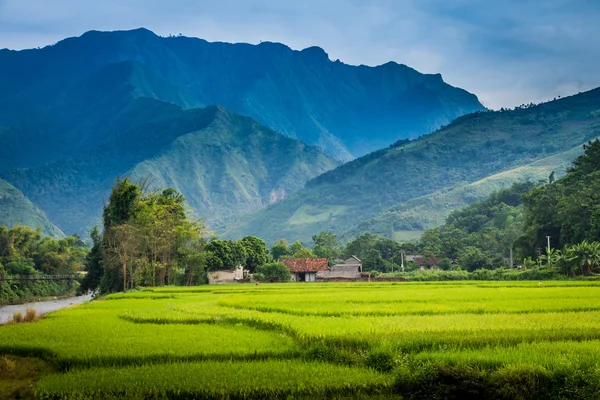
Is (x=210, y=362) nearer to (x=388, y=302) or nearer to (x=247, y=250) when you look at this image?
(x=388, y=302)

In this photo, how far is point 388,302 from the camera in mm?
32406

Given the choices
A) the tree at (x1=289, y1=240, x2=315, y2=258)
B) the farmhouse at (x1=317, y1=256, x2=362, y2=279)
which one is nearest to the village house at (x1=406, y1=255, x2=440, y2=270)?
the tree at (x1=289, y1=240, x2=315, y2=258)

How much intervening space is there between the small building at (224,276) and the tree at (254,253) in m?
5.71

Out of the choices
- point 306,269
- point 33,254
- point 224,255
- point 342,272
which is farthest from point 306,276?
point 33,254

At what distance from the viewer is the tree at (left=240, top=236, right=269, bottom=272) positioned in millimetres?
94625

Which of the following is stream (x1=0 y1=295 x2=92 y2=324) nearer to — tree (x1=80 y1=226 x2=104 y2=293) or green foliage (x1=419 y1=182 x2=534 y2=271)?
tree (x1=80 y1=226 x2=104 y2=293)

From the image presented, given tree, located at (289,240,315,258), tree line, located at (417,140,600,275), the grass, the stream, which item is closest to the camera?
the grass

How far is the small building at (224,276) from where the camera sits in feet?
276

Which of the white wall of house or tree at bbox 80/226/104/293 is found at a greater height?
tree at bbox 80/226/104/293

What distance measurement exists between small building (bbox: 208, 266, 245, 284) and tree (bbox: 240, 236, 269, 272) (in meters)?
5.71

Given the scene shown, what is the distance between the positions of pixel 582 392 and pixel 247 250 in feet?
273

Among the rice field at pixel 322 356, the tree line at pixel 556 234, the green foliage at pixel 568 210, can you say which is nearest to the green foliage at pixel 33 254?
the tree line at pixel 556 234

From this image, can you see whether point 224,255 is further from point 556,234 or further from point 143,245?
point 556,234

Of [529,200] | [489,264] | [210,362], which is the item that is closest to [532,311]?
[210,362]
